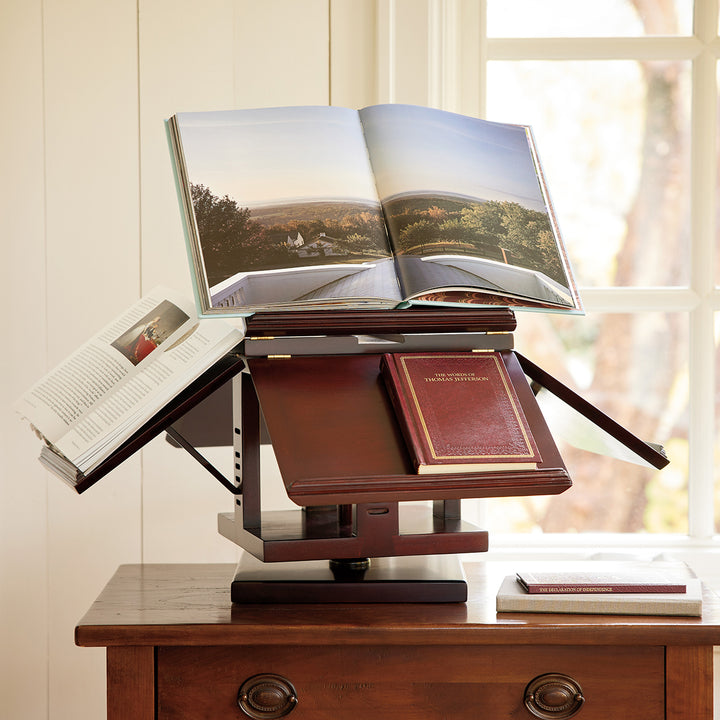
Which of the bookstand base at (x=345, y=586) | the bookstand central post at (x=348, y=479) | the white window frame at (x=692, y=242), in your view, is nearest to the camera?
the bookstand central post at (x=348, y=479)

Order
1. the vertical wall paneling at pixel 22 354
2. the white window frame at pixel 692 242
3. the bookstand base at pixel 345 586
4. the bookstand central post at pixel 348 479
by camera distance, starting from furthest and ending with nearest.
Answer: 1. the white window frame at pixel 692 242
2. the vertical wall paneling at pixel 22 354
3. the bookstand base at pixel 345 586
4. the bookstand central post at pixel 348 479

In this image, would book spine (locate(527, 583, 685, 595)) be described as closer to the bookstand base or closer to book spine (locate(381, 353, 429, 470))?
the bookstand base

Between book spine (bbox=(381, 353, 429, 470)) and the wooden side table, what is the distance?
20 centimetres

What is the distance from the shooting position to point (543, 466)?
1000mm

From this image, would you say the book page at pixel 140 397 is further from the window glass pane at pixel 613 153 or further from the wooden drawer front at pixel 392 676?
the window glass pane at pixel 613 153

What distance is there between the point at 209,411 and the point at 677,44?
3.88 feet

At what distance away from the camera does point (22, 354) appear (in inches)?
62.7

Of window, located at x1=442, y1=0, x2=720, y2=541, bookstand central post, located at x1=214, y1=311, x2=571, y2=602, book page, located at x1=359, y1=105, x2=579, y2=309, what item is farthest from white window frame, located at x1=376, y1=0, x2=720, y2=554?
bookstand central post, located at x1=214, y1=311, x2=571, y2=602

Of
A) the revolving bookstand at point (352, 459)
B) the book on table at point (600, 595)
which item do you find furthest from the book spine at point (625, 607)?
the revolving bookstand at point (352, 459)

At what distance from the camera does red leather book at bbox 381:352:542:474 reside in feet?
3.18

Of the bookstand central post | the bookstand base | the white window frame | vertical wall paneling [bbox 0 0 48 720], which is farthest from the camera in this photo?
the white window frame

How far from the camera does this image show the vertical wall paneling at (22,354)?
5.21 ft

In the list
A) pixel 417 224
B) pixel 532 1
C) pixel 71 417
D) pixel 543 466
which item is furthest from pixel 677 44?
pixel 71 417

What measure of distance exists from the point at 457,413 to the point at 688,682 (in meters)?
0.41
